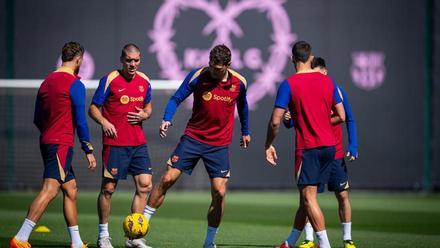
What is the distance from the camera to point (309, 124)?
923 centimetres

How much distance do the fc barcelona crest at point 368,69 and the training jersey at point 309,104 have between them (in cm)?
1194

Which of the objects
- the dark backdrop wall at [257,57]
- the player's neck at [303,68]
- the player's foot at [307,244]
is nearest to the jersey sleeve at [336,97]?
the player's neck at [303,68]

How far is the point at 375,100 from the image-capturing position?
69.8 ft

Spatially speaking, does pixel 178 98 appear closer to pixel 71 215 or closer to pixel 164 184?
pixel 164 184

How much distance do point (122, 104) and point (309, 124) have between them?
2.41 m

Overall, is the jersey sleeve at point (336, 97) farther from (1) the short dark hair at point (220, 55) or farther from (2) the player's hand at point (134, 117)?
(2) the player's hand at point (134, 117)

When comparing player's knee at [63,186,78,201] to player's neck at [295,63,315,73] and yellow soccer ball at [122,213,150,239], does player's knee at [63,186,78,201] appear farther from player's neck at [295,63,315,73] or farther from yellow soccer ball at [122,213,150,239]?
player's neck at [295,63,315,73]

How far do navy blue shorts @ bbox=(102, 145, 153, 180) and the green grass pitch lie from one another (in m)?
0.85

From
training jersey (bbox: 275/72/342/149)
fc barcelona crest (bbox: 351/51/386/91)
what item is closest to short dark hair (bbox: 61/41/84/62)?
training jersey (bbox: 275/72/342/149)

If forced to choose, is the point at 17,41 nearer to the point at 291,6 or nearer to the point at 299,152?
the point at 291,6

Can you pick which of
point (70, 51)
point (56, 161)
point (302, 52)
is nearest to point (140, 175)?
point (56, 161)

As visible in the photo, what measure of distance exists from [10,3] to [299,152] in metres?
12.4

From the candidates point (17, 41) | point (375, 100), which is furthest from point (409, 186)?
point (17, 41)

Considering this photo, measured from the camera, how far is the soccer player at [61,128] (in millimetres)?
9617
